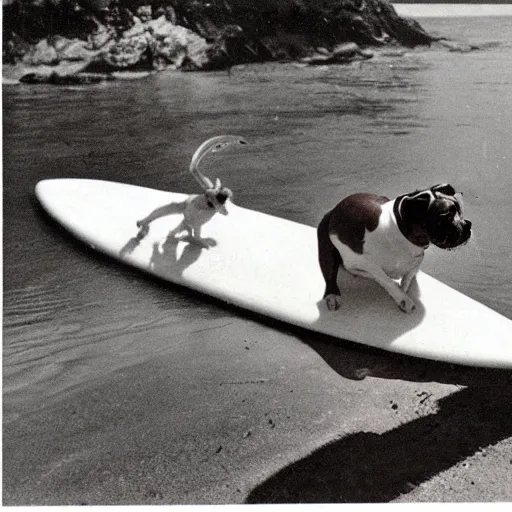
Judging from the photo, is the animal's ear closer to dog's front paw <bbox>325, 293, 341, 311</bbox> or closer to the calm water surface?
dog's front paw <bbox>325, 293, 341, 311</bbox>

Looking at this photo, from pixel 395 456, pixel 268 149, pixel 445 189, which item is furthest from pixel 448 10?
pixel 395 456

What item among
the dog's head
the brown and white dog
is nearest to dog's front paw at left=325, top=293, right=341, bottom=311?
the brown and white dog

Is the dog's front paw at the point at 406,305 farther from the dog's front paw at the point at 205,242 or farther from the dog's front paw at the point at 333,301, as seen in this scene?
the dog's front paw at the point at 205,242

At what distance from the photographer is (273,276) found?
4.55ft

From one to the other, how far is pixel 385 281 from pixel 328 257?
0.11 m

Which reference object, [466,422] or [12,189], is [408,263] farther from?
[12,189]

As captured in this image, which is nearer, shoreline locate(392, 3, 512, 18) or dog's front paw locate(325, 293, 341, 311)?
dog's front paw locate(325, 293, 341, 311)

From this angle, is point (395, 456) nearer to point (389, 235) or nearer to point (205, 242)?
point (389, 235)

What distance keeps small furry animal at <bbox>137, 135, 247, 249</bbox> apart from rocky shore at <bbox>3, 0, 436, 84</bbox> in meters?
0.25

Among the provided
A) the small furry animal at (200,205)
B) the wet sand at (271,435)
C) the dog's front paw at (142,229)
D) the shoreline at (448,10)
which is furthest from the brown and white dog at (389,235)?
the shoreline at (448,10)

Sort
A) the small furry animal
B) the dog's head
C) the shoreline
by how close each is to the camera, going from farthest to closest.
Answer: the shoreline
the small furry animal
the dog's head

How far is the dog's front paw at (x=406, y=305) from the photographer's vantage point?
47.9 inches

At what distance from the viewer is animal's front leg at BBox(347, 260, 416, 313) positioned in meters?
1.17

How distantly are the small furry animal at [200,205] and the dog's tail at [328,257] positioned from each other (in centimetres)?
24
